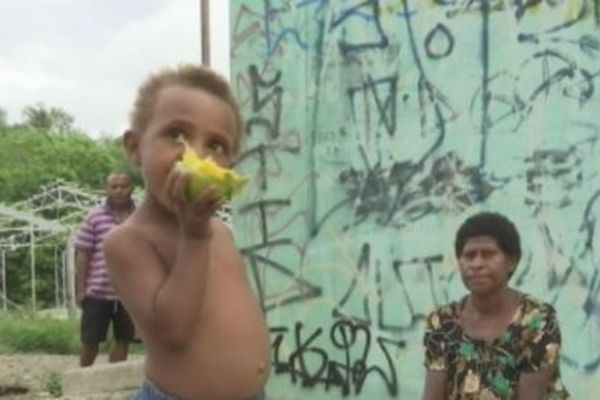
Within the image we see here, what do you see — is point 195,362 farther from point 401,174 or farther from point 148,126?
point 401,174

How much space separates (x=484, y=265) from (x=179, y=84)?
5.47ft

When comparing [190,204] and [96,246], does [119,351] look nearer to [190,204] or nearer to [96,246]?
[96,246]

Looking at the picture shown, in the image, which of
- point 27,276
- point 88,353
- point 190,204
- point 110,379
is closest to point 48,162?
point 27,276

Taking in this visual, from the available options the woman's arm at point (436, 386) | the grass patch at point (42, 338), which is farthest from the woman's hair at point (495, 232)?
the grass patch at point (42, 338)

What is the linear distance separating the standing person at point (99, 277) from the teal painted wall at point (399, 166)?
1.05m

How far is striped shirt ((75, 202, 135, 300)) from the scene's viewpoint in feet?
25.3

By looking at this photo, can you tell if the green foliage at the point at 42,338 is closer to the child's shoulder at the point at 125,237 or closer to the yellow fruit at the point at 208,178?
the child's shoulder at the point at 125,237

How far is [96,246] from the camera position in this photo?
305 inches

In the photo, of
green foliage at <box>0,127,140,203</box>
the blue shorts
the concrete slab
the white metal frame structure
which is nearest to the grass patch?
the white metal frame structure

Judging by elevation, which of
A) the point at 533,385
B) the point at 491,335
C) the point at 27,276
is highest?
the point at 491,335

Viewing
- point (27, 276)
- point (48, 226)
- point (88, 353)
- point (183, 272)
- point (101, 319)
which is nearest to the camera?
point (183, 272)

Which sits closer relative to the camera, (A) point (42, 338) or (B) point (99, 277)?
(B) point (99, 277)

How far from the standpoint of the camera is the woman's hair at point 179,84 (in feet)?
8.79

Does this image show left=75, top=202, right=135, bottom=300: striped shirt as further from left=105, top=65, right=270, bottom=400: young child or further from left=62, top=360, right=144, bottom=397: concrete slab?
left=105, top=65, right=270, bottom=400: young child
